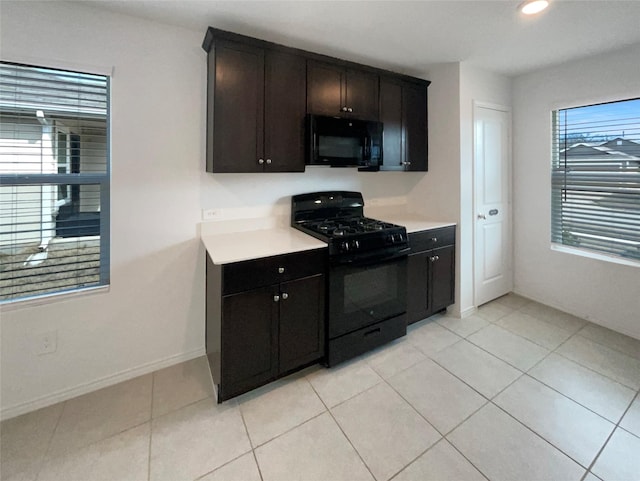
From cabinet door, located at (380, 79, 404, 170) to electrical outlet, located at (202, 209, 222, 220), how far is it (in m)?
1.57

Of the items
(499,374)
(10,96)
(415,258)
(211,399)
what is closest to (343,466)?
(211,399)

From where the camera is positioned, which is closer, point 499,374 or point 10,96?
point 10,96

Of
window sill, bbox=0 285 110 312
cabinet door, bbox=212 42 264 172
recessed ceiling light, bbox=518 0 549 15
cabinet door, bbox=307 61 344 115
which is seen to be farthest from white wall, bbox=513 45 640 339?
window sill, bbox=0 285 110 312

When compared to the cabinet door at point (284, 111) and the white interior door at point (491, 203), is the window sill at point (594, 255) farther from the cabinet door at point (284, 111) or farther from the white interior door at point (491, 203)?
the cabinet door at point (284, 111)

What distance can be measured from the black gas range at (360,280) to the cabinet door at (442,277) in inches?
17.3

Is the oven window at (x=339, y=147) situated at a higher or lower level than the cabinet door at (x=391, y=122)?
lower

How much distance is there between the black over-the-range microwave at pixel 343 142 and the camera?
7.86ft

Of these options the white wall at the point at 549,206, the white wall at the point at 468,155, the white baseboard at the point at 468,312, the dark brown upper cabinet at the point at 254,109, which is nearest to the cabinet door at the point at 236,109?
the dark brown upper cabinet at the point at 254,109

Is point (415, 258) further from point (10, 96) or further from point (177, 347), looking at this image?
point (10, 96)

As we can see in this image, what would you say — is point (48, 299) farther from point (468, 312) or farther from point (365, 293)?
point (468, 312)

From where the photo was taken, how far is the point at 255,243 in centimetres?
216

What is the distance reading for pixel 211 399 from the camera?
6.48 feet

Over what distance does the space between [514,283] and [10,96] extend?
4689 mm

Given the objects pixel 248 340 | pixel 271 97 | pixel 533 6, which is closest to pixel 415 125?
pixel 533 6
